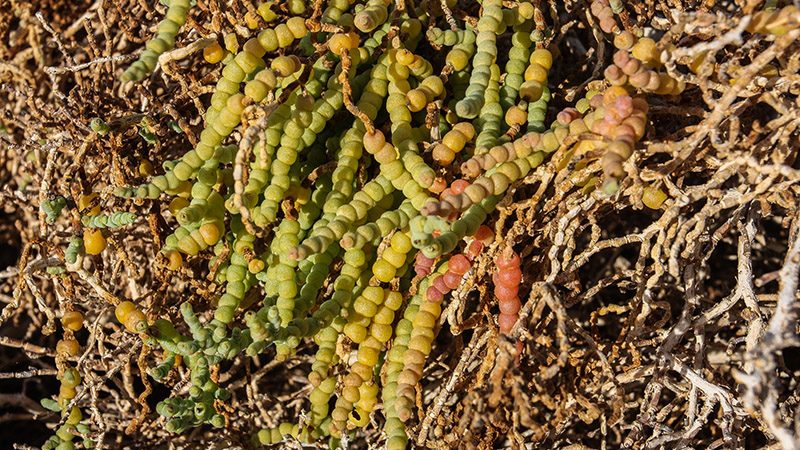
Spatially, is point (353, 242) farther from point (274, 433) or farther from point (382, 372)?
point (274, 433)

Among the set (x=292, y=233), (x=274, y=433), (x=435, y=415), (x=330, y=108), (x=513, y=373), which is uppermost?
(x=330, y=108)

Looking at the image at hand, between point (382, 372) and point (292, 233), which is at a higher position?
point (292, 233)

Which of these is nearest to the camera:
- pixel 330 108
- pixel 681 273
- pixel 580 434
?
pixel 330 108

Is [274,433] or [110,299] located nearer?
[110,299]

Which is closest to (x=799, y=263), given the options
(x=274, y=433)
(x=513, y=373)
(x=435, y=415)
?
(x=513, y=373)

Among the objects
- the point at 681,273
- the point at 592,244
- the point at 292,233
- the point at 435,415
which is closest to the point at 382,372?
the point at 435,415

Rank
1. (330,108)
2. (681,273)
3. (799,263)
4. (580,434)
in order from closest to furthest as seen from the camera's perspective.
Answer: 1. (799,263)
2. (330,108)
3. (681,273)
4. (580,434)
